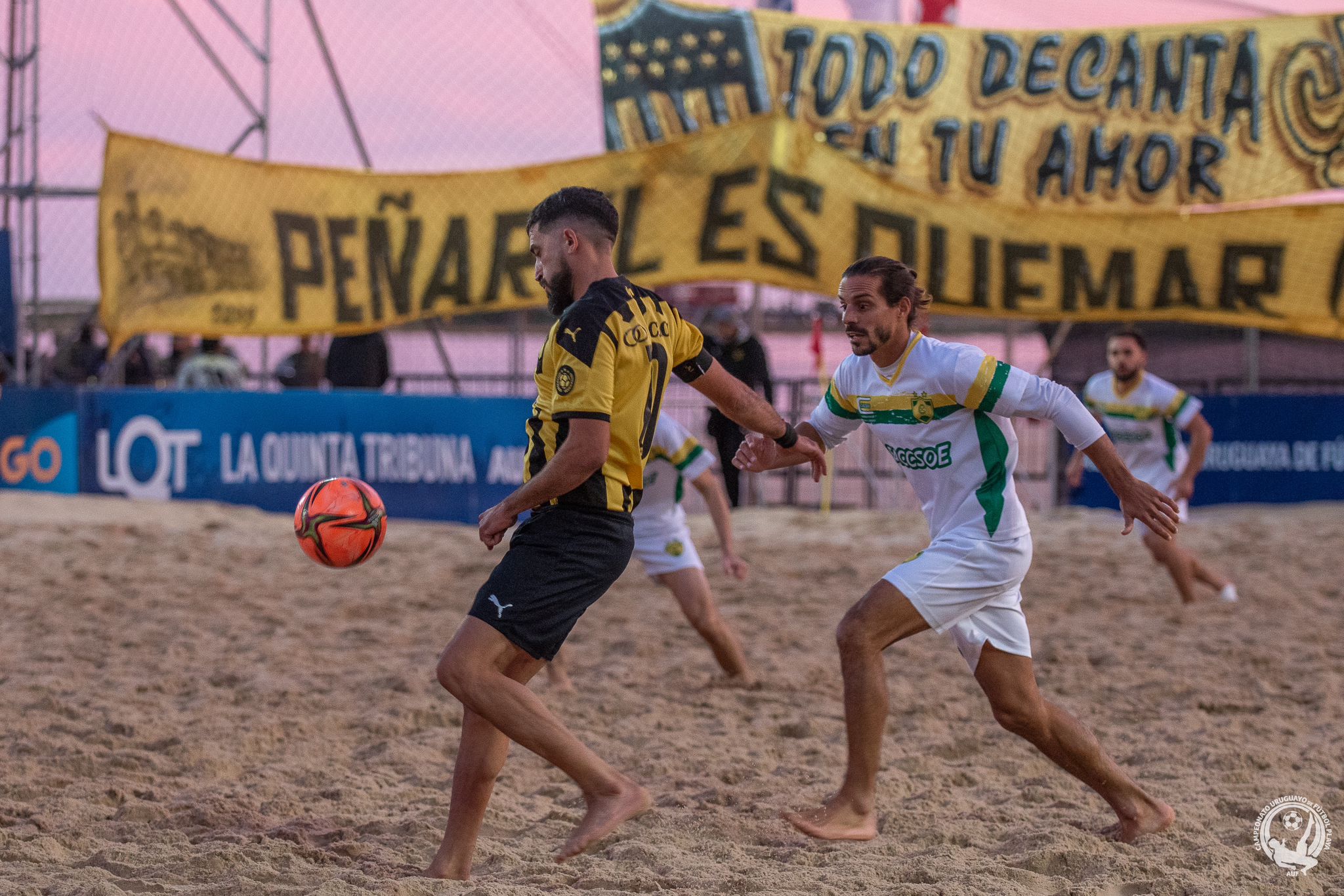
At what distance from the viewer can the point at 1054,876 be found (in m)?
3.84

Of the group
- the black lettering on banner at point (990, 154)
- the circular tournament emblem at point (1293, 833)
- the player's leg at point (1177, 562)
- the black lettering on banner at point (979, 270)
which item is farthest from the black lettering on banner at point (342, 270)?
the circular tournament emblem at point (1293, 833)

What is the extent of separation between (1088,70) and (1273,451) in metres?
4.42

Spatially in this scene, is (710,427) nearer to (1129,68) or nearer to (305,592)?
(305,592)

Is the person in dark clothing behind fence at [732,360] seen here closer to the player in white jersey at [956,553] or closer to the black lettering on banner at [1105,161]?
the black lettering on banner at [1105,161]

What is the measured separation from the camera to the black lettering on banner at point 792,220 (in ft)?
39.8

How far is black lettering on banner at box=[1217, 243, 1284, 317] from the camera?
12.6 m

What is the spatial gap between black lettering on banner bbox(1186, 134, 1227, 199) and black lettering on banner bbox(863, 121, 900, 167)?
9.83 ft

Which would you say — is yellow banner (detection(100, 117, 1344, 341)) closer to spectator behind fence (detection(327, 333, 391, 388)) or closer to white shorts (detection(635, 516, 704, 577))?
spectator behind fence (detection(327, 333, 391, 388))

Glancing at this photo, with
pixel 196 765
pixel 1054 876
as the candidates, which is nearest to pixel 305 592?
pixel 196 765

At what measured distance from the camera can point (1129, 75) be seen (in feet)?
46.7

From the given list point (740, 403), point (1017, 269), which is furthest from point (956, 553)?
point (1017, 269)

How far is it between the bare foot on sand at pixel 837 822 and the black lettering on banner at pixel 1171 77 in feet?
38.8

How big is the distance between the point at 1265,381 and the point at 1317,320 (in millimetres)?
1683

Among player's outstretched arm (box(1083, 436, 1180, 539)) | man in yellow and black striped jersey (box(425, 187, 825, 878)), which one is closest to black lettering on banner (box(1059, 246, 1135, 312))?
player's outstretched arm (box(1083, 436, 1180, 539))
